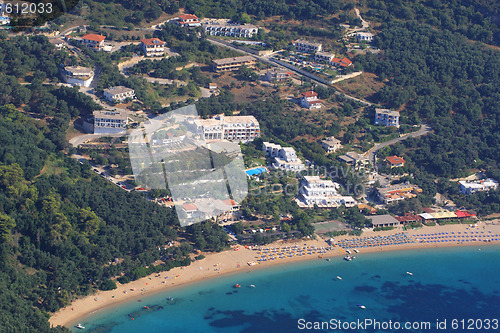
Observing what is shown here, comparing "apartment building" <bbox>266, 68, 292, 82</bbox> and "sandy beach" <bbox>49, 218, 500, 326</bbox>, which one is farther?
"apartment building" <bbox>266, 68, 292, 82</bbox>

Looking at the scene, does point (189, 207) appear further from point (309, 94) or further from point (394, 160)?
point (309, 94)

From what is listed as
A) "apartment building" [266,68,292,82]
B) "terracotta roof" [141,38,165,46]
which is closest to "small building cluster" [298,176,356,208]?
"apartment building" [266,68,292,82]

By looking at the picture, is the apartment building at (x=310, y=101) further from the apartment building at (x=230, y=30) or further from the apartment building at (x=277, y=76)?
the apartment building at (x=230, y=30)

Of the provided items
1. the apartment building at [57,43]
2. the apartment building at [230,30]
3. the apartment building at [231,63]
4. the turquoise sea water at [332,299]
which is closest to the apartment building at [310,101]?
the apartment building at [231,63]

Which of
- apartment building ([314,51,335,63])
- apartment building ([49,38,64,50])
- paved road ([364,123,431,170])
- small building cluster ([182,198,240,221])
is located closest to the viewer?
small building cluster ([182,198,240,221])

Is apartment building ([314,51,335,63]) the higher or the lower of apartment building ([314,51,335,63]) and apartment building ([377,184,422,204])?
the higher

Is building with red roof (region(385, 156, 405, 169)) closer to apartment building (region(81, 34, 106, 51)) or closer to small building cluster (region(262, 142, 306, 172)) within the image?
small building cluster (region(262, 142, 306, 172))
